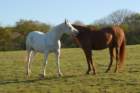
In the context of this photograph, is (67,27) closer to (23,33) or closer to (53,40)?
(53,40)

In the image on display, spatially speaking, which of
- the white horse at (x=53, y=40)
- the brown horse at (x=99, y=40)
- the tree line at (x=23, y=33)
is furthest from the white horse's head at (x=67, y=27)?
the tree line at (x=23, y=33)

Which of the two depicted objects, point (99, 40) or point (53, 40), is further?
point (99, 40)

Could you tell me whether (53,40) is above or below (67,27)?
below

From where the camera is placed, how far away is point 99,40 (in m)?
16.4

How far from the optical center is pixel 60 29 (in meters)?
15.7

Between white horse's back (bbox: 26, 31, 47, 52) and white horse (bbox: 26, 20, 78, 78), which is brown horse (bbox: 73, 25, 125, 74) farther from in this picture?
white horse's back (bbox: 26, 31, 47, 52)

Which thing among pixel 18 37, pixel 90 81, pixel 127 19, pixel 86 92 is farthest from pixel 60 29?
pixel 127 19

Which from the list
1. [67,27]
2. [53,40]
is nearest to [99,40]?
[67,27]

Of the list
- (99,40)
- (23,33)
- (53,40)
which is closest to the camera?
(53,40)

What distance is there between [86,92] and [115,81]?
2.14 meters

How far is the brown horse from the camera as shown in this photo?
16.2m

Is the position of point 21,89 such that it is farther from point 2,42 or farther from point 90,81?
point 2,42

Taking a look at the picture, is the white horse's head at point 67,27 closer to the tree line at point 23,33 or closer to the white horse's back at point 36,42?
the white horse's back at point 36,42

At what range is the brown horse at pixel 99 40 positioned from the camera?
16203mm
